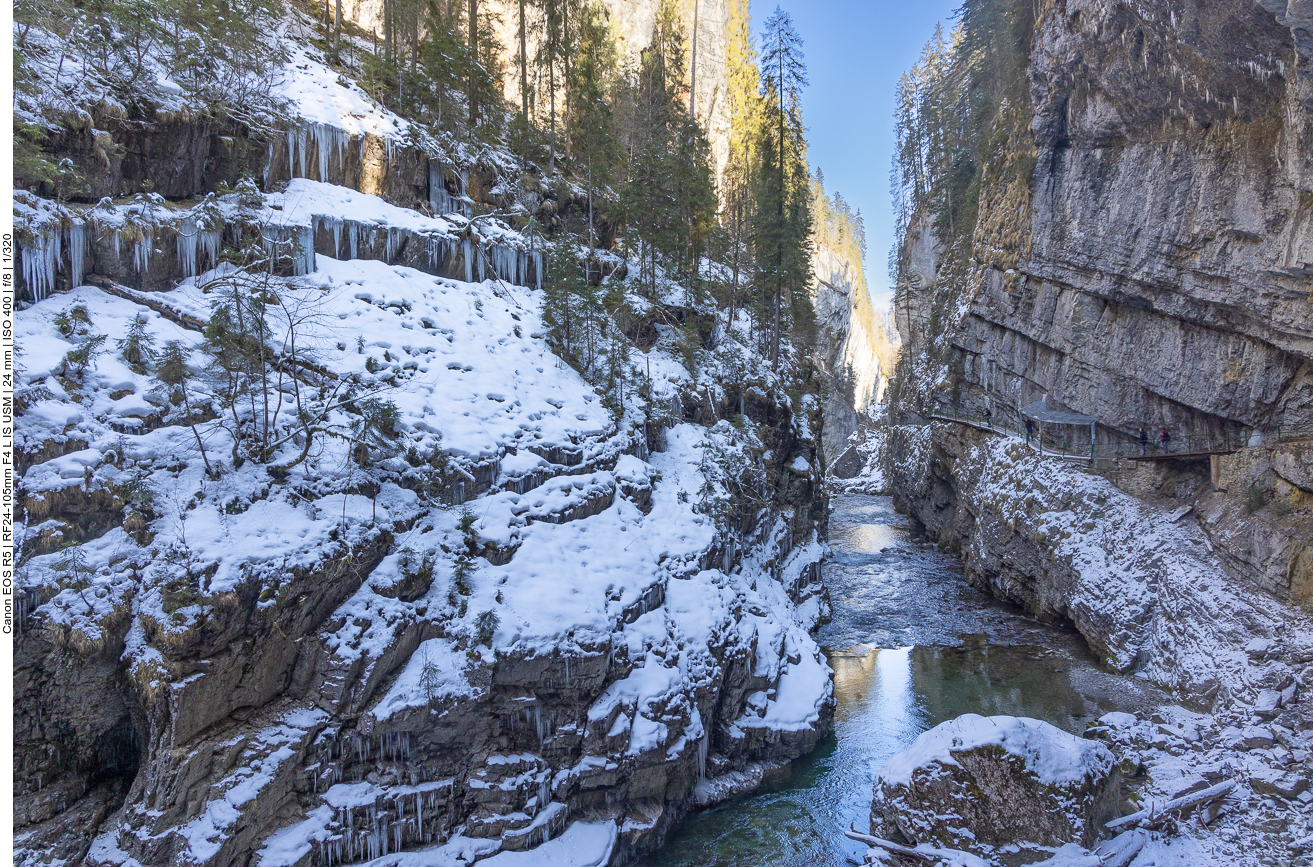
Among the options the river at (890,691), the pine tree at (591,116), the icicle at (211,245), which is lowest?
the river at (890,691)

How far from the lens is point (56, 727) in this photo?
7.52 m

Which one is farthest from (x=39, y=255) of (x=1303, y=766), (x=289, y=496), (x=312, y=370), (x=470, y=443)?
(x=1303, y=766)

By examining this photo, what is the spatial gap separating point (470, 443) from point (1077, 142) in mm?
21714

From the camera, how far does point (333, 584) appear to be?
9.27 m

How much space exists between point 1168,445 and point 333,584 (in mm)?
22188

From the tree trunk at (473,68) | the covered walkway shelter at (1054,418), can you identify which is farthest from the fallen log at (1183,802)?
the tree trunk at (473,68)

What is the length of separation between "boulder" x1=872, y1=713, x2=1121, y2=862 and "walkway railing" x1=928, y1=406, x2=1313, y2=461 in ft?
35.0

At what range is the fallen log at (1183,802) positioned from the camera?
344 inches

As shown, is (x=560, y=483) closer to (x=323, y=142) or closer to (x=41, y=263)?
(x=41, y=263)

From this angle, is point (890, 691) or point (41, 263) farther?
point (890, 691)

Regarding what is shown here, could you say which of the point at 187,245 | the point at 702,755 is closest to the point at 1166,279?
the point at 702,755

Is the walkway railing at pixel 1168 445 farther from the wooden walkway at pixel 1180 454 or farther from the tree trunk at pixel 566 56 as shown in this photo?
the tree trunk at pixel 566 56

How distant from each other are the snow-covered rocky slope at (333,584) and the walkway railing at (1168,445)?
1125cm

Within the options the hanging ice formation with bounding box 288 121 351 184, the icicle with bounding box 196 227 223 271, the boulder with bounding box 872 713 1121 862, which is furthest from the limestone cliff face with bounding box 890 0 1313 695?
the icicle with bounding box 196 227 223 271
